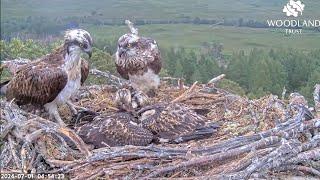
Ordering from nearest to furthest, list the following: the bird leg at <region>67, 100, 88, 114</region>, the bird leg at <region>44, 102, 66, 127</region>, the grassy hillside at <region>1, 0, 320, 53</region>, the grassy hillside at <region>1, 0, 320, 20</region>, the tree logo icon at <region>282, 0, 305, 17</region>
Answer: the bird leg at <region>44, 102, 66, 127</region> < the bird leg at <region>67, 100, 88, 114</region> < the tree logo icon at <region>282, 0, 305, 17</region> < the grassy hillside at <region>1, 0, 320, 20</region> < the grassy hillside at <region>1, 0, 320, 53</region>

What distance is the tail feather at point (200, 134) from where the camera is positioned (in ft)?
19.6

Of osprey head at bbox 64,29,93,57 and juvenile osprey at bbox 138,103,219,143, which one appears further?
juvenile osprey at bbox 138,103,219,143

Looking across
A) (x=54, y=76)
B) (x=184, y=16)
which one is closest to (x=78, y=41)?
(x=54, y=76)

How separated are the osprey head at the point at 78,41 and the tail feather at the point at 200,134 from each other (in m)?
1.31

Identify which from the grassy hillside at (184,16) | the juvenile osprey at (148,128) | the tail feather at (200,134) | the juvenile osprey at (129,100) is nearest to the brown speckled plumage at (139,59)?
the juvenile osprey at (129,100)

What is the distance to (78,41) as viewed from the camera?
5883 mm

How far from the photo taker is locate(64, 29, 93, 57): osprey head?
19.3ft

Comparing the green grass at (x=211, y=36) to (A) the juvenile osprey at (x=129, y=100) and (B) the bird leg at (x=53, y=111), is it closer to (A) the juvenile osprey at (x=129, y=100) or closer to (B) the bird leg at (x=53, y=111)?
(A) the juvenile osprey at (x=129, y=100)

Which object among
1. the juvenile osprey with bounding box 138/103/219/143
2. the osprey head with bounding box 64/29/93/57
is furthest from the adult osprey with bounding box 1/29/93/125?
the juvenile osprey with bounding box 138/103/219/143

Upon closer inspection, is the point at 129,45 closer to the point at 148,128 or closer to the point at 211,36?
the point at 148,128

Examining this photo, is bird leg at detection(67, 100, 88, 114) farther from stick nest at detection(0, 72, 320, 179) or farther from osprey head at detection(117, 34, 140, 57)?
osprey head at detection(117, 34, 140, 57)

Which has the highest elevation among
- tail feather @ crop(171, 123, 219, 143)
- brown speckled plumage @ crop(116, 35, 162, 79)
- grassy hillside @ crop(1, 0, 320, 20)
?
brown speckled plumage @ crop(116, 35, 162, 79)

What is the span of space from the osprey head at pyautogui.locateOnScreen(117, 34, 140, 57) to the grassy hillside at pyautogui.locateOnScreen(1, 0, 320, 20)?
2471 centimetres

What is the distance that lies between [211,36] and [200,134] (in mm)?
46832
